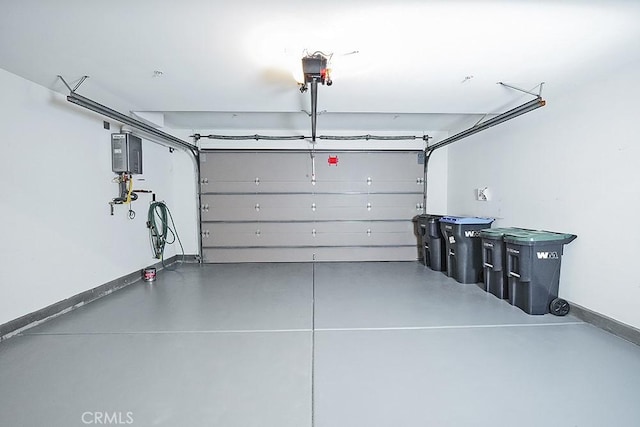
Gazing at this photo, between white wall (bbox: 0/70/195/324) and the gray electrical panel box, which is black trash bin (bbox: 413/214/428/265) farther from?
white wall (bbox: 0/70/195/324)

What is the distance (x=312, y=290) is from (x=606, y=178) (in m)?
3.15

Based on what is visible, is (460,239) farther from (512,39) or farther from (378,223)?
(512,39)

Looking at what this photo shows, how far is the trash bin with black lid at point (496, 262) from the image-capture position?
328 centimetres

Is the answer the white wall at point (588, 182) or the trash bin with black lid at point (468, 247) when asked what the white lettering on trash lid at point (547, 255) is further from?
the trash bin with black lid at point (468, 247)

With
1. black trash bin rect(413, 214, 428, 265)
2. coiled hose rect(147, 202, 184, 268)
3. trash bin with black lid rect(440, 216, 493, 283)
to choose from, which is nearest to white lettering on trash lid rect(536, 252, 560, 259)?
trash bin with black lid rect(440, 216, 493, 283)

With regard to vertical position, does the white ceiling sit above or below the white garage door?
above

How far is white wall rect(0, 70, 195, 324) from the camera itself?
259 centimetres

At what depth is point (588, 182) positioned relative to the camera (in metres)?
2.75

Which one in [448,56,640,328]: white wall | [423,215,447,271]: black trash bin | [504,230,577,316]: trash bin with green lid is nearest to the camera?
[448,56,640,328]: white wall

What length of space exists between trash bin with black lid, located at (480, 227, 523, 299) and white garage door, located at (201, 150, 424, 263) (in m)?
2.08

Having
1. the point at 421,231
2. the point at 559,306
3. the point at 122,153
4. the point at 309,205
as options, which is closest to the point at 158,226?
the point at 122,153

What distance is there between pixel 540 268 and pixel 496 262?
1.52 ft

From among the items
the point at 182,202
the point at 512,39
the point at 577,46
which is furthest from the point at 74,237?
the point at 577,46

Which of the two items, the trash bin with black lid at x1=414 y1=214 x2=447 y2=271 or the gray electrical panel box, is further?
the trash bin with black lid at x1=414 y1=214 x2=447 y2=271
